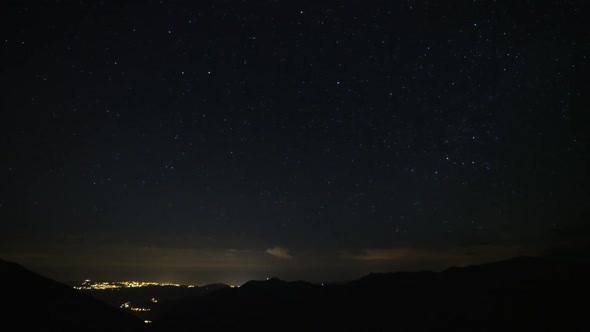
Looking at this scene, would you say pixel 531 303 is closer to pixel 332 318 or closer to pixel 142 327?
pixel 332 318

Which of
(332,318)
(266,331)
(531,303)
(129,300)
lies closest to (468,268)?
(531,303)

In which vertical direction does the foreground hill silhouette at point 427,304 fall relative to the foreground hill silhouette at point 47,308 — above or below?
below

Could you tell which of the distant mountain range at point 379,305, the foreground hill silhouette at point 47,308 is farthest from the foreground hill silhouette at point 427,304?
the foreground hill silhouette at point 47,308

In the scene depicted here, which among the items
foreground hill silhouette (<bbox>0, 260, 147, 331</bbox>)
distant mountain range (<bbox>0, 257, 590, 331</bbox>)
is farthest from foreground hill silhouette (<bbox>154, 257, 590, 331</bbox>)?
foreground hill silhouette (<bbox>0, 260, 147, 331</bbox>)

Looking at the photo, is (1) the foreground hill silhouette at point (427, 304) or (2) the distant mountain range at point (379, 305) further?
Result: (1) the foreground hill silhouette at point (427, 304)

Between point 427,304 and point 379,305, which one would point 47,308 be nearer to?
point 427,304

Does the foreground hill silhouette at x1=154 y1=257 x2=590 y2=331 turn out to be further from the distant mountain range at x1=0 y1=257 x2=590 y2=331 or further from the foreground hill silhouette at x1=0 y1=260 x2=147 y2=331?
the foreground hill silhouette at x1=0 y1=260 x2=147 y2=331

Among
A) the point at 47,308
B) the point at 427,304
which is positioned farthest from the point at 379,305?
the point at 47,308

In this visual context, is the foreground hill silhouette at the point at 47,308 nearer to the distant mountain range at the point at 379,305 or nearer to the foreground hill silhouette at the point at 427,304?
the distant mountain range at the point at 379,305
